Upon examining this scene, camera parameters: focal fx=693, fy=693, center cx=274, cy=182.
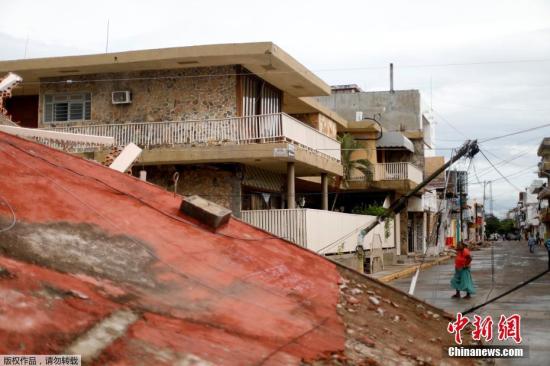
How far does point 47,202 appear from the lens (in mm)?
9016

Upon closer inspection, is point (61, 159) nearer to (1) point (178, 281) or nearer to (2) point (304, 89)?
(1) point (178, 281)

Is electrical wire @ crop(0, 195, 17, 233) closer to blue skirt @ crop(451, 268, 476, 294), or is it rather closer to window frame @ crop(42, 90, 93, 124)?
blue skirt @ crop(451, 268, 476, 294)

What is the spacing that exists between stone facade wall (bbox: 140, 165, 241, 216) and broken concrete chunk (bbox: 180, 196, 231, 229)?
Answer: 11.2 m

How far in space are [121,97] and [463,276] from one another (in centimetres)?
1206

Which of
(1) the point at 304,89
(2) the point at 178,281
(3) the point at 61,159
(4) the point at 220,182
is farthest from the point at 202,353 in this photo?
(1) the point at 304,89

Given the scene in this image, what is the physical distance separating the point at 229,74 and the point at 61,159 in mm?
11041

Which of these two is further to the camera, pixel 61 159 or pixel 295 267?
pixel 61 159

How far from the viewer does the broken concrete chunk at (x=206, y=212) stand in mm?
10086

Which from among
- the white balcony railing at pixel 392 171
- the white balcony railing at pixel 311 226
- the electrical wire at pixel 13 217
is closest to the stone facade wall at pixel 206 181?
the white balcony railing at pixel 311 226

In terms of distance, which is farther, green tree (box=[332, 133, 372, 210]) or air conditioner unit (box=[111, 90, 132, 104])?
green tree (box=[332, 133, 372, 210])

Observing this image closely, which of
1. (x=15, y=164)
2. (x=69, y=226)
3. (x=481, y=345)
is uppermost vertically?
(x=15, y=164)

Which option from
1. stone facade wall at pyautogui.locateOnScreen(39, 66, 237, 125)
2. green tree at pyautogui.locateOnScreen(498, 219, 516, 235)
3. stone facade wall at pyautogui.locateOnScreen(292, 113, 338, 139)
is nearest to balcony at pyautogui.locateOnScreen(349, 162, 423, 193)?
stone facade wall at pyautogui.locateOnScreen(292, 113, 338, 139)

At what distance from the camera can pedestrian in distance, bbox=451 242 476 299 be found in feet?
56.4

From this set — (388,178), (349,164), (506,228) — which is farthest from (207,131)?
(506,228)
